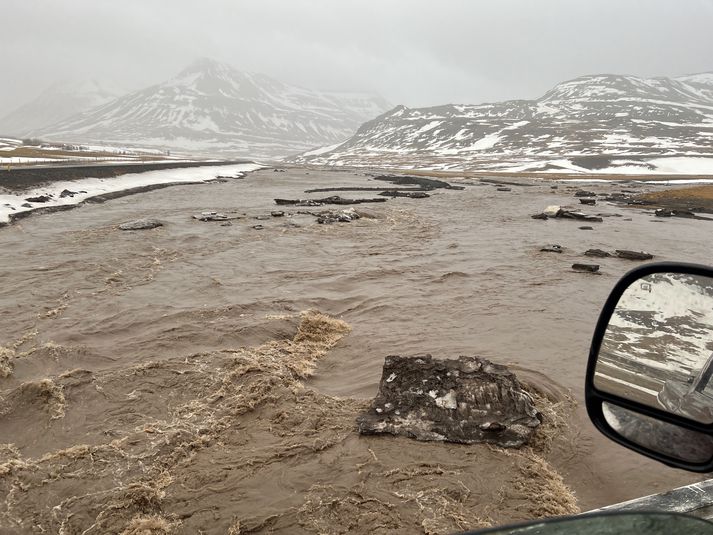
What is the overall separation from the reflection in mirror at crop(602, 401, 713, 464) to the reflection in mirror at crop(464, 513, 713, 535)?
2.16 feet

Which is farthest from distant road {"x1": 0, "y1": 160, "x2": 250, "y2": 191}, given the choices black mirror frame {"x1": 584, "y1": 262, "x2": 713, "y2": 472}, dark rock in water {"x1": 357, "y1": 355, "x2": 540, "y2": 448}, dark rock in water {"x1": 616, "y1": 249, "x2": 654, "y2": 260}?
black mirror frame {"x1": 584, "y1": 262, "x2": 713, "y2": 472}

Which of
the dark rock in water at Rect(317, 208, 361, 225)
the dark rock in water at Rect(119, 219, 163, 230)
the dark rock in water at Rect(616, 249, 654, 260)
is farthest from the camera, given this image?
the dark rock in water at Rect(317, 208, 361, 225)

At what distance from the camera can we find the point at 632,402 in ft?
8.24

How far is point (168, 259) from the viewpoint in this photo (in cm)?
1546

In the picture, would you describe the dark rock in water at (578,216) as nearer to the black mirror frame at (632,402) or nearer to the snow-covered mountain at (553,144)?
the black mirror frame at (632,402)

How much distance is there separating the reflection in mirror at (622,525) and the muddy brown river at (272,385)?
2.80m

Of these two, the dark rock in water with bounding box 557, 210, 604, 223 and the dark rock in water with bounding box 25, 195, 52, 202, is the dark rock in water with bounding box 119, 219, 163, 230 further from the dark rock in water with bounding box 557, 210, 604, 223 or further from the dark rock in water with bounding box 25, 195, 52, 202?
the dark rock in water with bounding box 557, 210, 604, 223

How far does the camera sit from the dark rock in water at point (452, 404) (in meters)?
5.39

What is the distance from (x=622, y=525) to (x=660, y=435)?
1127 mm

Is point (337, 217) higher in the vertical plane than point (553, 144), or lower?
lower

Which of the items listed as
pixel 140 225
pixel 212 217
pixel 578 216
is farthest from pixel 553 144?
pixel 140 225

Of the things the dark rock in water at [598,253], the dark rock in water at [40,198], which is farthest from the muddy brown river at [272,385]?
the dark rock in water at [40,198]

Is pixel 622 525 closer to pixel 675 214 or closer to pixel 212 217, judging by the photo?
pixel 212 217

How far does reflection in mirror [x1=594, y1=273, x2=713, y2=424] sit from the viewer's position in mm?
2293
